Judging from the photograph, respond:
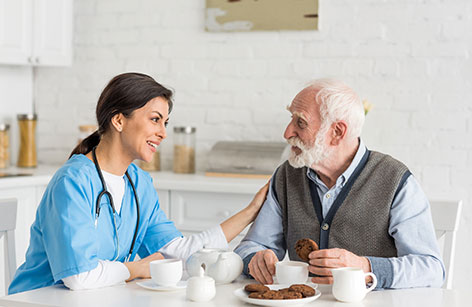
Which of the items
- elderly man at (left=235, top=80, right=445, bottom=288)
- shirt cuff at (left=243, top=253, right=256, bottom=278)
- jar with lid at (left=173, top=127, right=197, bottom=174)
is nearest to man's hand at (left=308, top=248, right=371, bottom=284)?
elderly man at (left=235, top=80, right=445, bottom=288)

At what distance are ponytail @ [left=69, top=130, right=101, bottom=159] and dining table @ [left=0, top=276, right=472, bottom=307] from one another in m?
0.47

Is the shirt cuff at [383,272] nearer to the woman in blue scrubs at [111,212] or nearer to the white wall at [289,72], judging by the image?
the woman in blue scrubs at [111,212]

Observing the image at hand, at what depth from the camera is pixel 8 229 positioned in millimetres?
2223

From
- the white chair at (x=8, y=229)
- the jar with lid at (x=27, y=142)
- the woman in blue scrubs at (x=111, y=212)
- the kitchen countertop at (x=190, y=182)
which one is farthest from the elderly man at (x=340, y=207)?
the jar with lid at (x=27, y=142)

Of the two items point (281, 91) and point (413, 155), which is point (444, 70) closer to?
point (413, 155)

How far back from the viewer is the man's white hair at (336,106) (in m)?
2.21

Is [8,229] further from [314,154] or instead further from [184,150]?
[184,150]

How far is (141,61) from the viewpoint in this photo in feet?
13.3

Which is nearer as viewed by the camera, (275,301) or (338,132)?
(275,301)

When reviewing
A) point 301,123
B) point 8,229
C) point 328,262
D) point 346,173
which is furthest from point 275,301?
point 8,229

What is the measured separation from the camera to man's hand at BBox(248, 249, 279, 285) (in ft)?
6.28

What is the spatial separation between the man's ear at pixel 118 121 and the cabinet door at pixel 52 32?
6.70 feet

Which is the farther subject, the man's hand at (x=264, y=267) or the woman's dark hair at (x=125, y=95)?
the woman's dark hair at (x=125, y=95)

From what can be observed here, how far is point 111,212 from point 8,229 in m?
0.41
